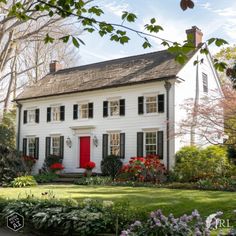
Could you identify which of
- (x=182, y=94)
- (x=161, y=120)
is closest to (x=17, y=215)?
(x=161, y=120)

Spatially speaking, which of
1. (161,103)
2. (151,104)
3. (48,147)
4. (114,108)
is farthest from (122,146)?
(48,147)

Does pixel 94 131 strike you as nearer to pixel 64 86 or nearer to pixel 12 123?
pixel 64 86

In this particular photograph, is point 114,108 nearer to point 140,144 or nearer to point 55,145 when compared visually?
point 140,144

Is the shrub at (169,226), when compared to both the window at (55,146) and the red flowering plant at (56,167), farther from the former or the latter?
the window at (55,146)

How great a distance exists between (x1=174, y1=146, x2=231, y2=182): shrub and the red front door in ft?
21.2

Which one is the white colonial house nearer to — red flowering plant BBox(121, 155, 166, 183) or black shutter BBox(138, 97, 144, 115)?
black shutter BBox(138, 97, 144, 115)

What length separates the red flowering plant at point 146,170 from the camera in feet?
64.3

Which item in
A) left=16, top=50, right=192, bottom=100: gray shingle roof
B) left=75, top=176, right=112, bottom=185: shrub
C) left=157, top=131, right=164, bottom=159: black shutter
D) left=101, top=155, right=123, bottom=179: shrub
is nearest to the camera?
left=75, top=176, right=112, bottom=185: shrub

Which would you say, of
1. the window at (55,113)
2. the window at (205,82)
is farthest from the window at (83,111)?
the window at (205,82)

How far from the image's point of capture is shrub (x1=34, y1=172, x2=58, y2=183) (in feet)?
72.8

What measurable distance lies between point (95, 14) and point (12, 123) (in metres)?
28.4

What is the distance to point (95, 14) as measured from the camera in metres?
5.33

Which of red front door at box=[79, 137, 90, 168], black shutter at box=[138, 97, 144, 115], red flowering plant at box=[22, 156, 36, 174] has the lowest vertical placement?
red flowering plant at box=[22, 156, 36, 174]

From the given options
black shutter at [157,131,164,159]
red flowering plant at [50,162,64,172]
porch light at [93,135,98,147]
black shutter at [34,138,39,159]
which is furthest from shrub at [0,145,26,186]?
black shutter at [157,131,164,159]
